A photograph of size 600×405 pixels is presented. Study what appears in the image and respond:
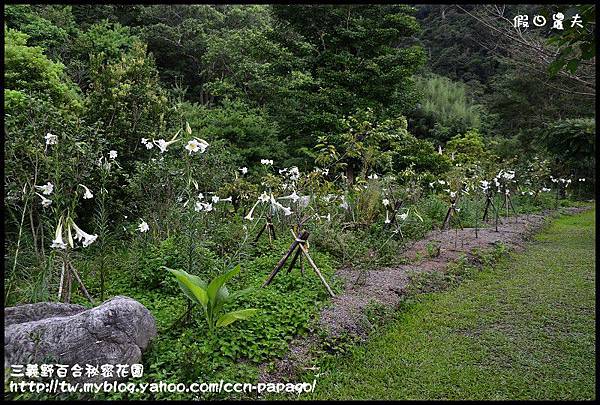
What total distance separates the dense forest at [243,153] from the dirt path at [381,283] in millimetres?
126

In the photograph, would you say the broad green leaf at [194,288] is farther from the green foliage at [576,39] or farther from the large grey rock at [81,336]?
the green foliage at [576,39]

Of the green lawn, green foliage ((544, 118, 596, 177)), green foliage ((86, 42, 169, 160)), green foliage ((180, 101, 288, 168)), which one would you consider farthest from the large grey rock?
green foliage ((544, 118, 596, 177))

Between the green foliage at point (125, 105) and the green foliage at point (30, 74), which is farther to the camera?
the green foliage at point (125, 105)

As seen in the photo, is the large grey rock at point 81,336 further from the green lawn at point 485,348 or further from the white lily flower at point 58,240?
the green lawn at point 485,348

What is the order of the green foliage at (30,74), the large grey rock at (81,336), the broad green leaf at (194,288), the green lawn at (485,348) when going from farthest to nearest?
the green foliage at (30,74) < the broad green leaf at (194,288) < the green lawn at (485,348) < the large grey rock at (81,336)

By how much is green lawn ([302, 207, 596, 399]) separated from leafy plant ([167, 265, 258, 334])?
63 centimetres

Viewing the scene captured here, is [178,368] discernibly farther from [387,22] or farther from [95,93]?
[387,22]

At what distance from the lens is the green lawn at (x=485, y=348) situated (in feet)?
8.73

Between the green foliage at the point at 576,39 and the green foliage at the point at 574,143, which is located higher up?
the green foliage at the point at 576,39

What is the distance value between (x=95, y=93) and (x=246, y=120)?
212 inches

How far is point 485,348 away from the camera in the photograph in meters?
3.19

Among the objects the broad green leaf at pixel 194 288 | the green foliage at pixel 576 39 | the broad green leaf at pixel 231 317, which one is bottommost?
the broad green leaf at pixel 231 317

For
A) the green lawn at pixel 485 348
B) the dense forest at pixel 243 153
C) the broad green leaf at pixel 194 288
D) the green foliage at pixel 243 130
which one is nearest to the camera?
the green lawn at pixel 485 348

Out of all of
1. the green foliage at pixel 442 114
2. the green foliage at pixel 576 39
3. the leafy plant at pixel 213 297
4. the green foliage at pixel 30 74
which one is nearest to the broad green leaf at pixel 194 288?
the leafy plant at pixel 213 297
